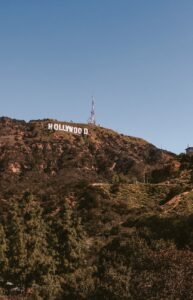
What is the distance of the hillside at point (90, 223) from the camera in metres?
25.9

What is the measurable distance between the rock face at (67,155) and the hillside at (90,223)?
34cm

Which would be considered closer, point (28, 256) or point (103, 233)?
point (28, 256)

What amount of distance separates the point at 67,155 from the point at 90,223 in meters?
83.5

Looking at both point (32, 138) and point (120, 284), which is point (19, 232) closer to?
point (120, 284)

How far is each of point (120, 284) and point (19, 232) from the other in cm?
1766

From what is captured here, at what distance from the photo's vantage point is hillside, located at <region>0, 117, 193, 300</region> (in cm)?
2594

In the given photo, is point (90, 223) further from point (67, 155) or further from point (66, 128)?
point (66, 128)

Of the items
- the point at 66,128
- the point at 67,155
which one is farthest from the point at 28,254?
the point at 66,128

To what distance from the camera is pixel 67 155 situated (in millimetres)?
155250

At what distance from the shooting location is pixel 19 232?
41.0m

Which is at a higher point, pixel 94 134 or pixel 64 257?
pixel 94 134

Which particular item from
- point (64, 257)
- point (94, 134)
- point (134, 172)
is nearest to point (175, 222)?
point (64, 257)

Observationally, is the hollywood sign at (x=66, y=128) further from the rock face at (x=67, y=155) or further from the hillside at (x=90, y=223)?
the hillside at (x=90, y=223)

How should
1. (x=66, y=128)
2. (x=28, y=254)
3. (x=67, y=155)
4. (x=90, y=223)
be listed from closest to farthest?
(x=28, y=254)
(x=90, y=223)
(x=67, y=155)
(x=66, y=128)
